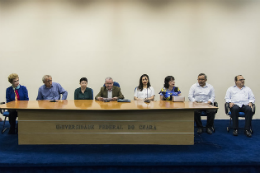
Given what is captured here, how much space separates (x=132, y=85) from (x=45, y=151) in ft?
9.14

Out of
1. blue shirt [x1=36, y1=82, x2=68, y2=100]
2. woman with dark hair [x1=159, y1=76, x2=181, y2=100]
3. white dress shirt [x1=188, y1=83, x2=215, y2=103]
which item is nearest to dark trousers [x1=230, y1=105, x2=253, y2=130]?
white dress shirt [x1=188, y1=83, x2=215, y2=103]

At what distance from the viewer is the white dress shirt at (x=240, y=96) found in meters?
4.03

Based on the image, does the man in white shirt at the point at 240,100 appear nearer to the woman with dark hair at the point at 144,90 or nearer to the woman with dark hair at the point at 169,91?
the woman with dark hair at the point at 169,91

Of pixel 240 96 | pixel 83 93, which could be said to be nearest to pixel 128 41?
pixel 83 93

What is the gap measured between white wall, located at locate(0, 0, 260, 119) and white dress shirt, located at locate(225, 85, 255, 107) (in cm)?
101

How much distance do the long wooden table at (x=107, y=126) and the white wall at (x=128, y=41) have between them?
7.09ft

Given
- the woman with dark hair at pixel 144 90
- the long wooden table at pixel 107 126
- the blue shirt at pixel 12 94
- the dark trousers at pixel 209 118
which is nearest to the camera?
the long wooden table at pixel 107 126

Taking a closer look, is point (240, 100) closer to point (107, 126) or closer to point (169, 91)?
point (169, 91)

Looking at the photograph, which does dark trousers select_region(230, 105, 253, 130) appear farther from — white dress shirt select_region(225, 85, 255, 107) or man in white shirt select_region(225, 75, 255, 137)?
white dress shirt select_region(225, 85, 255, 107)

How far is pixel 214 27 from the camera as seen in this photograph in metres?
5.09

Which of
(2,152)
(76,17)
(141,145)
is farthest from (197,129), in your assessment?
(76,17)

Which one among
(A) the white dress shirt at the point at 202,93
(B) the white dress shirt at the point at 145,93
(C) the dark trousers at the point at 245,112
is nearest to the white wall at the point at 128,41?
(A) the white dress shirt at the point at 202,93

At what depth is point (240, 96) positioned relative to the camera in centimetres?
405
